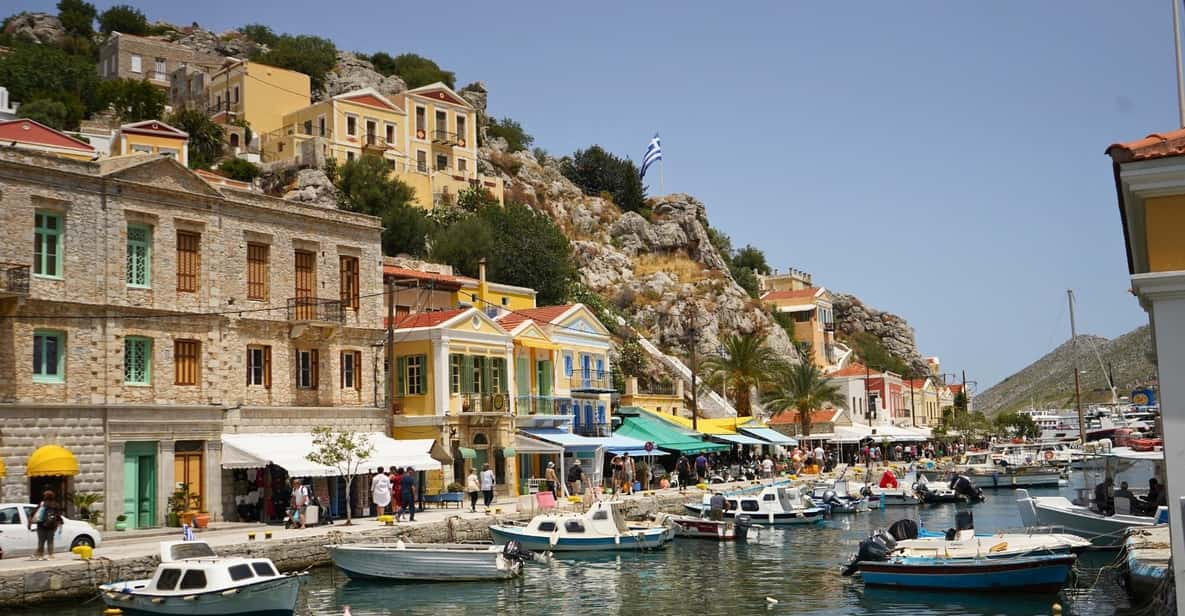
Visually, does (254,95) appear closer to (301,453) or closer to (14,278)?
(301,453)

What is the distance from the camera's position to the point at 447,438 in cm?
4516

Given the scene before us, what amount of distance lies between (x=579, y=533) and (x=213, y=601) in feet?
47.4

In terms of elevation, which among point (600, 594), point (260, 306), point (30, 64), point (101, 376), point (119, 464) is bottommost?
point (600, 594)

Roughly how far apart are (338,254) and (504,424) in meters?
10.9

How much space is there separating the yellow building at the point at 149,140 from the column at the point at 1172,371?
221ft

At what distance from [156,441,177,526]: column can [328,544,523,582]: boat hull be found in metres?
8.19

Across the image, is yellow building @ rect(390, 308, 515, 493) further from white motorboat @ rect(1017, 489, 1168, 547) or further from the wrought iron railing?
white motorboat @ rect(1017, 489, 1168, 547)

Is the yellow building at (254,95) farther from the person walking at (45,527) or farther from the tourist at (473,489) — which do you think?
the person walking at (45,527)

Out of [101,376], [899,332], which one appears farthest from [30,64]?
[899,332]

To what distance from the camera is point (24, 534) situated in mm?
26828

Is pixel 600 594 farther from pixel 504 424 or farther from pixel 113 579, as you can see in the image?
pixel 504 424

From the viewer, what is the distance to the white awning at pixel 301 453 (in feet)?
114

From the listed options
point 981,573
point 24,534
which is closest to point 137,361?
point 24,534

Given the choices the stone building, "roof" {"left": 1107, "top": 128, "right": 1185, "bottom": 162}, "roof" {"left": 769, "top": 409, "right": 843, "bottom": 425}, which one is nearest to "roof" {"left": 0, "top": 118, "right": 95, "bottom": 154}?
the stone building
